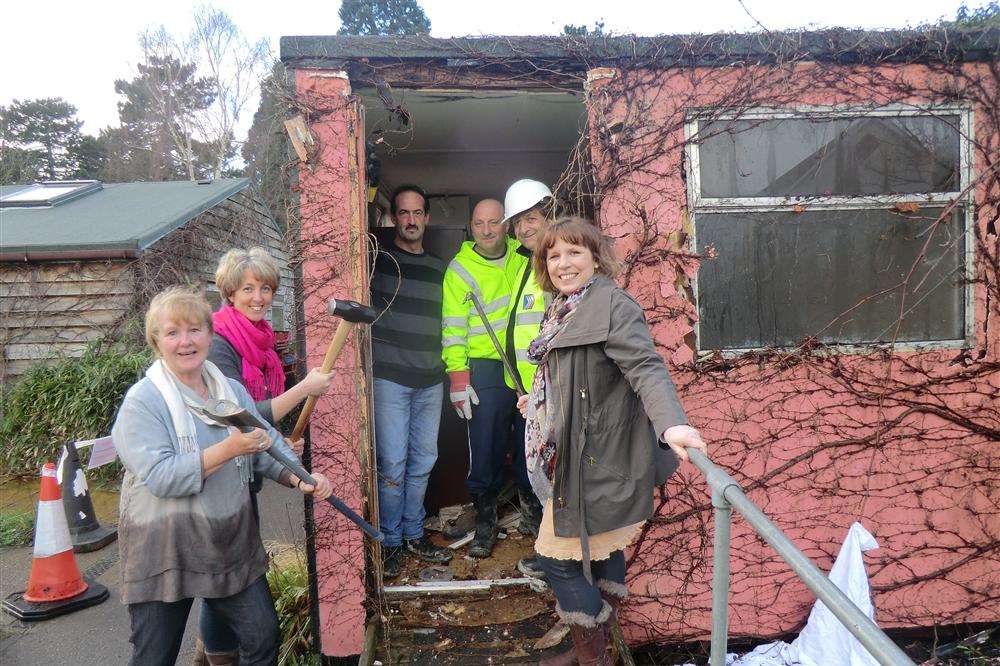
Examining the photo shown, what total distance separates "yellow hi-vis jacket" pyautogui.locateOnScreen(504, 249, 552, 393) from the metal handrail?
1.74 metres

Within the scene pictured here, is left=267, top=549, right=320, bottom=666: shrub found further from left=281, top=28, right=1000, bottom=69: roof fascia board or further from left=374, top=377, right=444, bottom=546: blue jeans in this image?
left=281, top=28, right=1000, bottom=69: roof fascia board

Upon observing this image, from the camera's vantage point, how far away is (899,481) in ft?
11.1

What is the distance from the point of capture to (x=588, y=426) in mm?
2158

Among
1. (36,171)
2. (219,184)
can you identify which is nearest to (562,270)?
(219,184)

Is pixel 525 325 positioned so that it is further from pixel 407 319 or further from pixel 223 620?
pixel 223 620

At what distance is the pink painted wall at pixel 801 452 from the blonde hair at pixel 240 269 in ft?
5.68

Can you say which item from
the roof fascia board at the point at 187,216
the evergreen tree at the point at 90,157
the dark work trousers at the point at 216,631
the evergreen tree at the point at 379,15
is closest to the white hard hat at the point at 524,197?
the dark work trousers at the point at 216,631

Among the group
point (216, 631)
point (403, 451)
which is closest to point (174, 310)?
point (216, 631)

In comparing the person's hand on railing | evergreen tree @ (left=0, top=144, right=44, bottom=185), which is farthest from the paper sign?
evergreen tree @ (left=0, top=144, right=44, bottom=185)

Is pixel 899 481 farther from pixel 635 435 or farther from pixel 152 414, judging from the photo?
pixel 152 414

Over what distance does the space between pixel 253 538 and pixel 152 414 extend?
60cm

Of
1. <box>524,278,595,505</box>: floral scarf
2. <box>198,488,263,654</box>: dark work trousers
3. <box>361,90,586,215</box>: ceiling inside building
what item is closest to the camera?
<box>524,278,595,505</box>: floral scarf

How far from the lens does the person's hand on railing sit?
1695 millimetres

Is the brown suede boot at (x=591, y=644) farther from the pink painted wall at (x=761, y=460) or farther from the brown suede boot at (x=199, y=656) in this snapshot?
the brown suede boot at (x=199, y=656)
